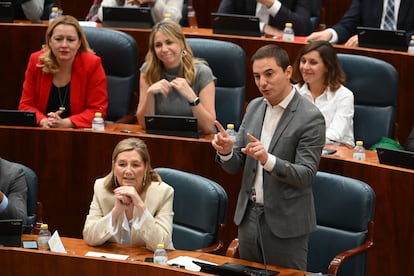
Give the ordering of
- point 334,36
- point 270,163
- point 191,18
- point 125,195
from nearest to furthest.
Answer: point 270,163 → point 125,195 → point 334,36 → point 191,18

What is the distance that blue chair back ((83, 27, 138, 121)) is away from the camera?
4785 mm

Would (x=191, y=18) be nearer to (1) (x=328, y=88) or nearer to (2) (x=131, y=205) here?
(1) (x=328, y=88)

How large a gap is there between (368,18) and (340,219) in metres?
1.90

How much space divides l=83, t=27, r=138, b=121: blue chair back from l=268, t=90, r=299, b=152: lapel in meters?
1.73

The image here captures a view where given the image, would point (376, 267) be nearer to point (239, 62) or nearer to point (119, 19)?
point (239, 62)

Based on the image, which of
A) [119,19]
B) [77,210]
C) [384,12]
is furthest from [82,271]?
[384,12]

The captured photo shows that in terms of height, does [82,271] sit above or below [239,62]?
below

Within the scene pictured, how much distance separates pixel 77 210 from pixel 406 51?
1743 millimetres

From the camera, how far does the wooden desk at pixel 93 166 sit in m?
3.89

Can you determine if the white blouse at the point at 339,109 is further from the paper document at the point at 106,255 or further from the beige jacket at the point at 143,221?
the paper document at the point at 106,255

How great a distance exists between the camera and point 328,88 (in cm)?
449

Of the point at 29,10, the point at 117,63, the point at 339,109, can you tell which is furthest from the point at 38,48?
the point at 339,109

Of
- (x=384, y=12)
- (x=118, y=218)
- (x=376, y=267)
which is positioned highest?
(x=384, y=12)

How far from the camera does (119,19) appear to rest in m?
5.17
